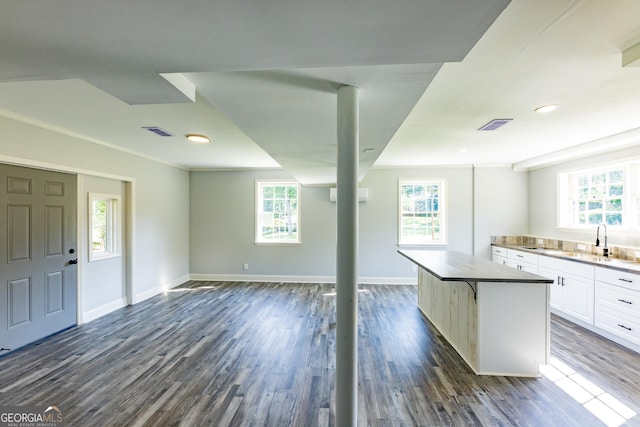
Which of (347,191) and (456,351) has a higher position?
(347,191)

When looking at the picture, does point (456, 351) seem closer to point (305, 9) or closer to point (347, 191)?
point (347, 191)

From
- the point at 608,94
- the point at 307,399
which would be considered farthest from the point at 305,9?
the point at 608,94

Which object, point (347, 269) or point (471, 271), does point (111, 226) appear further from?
point (471, 271)

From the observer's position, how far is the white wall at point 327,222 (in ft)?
18.5

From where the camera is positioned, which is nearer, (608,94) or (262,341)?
(608,94)

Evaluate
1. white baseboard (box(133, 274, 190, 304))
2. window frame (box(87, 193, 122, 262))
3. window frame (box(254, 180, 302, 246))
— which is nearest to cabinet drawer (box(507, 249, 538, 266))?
window frame (box(254, 180, 302, 246))

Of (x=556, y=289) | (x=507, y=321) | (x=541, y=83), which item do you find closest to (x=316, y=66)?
(x=541, y=83)

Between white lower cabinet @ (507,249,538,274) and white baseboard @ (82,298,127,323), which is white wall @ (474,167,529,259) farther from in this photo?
white baseboard @ (82,298,127,323)

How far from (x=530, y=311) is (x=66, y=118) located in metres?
4.95

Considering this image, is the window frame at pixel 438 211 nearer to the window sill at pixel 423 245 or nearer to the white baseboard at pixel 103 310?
the window sill at pixel 423 245

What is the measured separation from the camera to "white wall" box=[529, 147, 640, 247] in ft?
12.2

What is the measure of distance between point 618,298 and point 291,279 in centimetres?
491

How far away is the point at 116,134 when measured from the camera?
3.52 metres

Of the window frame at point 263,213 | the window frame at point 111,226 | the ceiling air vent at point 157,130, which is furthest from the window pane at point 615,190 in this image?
the window frame at point 111,226
